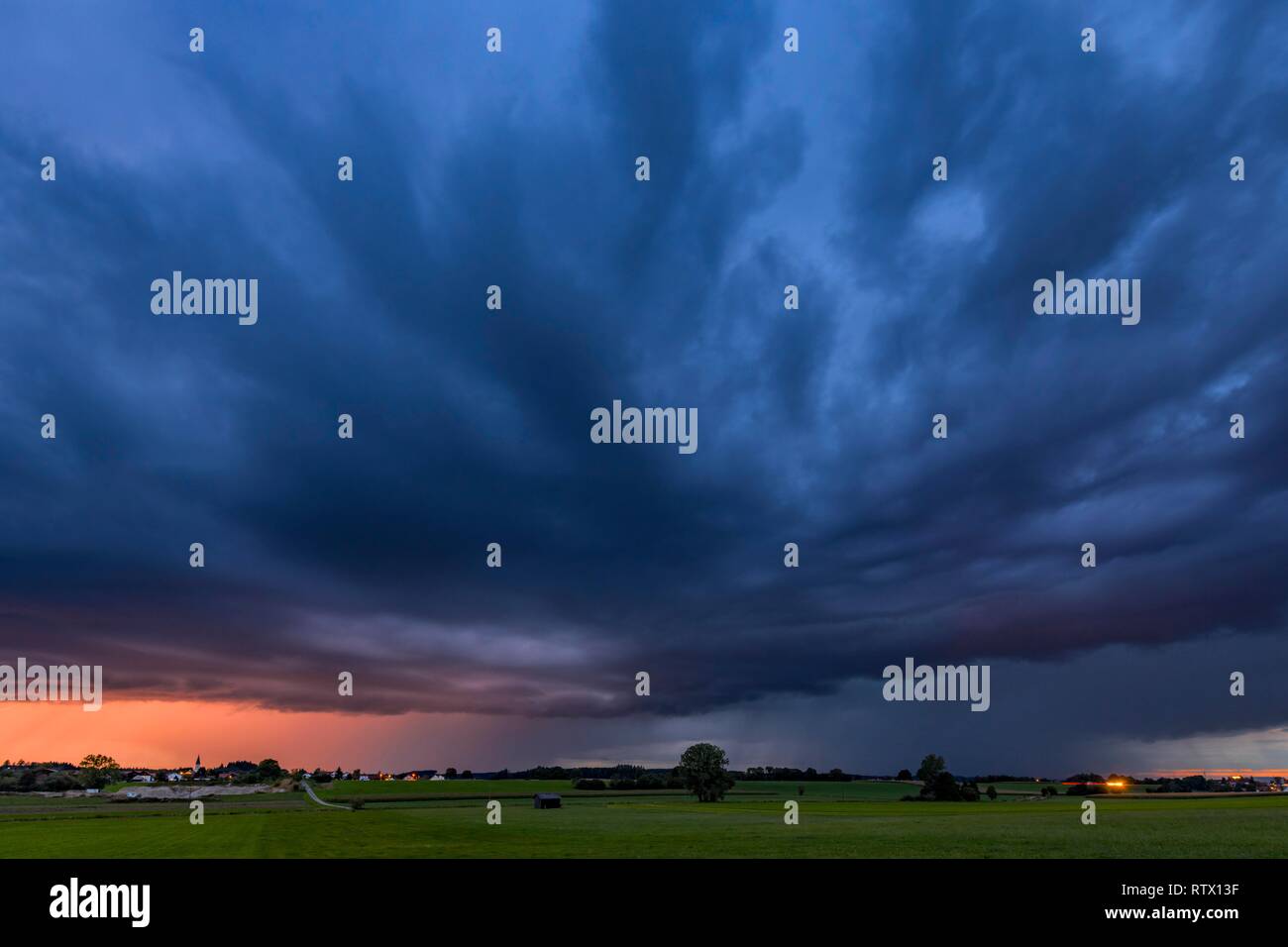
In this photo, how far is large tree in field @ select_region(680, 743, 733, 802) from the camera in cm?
18688

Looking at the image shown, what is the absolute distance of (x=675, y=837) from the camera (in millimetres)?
71938

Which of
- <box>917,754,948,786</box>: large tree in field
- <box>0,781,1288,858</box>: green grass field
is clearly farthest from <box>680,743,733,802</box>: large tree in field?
<box>0,781,1288,858</box>: green grass field

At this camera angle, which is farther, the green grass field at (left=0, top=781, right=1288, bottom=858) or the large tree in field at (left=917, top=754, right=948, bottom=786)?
the large tree in field at (left=917, top=754, right=948, bottom=786)

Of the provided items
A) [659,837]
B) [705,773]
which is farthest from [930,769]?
[659,837]

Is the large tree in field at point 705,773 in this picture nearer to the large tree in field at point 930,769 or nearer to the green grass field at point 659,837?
the large tree in field at point 930,769

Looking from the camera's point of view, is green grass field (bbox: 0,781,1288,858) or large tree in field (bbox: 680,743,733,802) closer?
green grass field (bbox: 0,781,1288,858)

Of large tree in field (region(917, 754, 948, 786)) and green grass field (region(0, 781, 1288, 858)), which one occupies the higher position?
green grass field (region(0, 781, 1288, 858))

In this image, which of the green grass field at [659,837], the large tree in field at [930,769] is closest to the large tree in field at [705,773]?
the large tree in field at [930,769]

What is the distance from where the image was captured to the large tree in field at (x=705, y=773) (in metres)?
187

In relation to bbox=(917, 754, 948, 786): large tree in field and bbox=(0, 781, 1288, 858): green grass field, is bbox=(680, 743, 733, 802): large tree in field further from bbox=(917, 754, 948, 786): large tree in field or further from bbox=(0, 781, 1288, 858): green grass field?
bbox=(0, 781, 1288, 858): green grass field

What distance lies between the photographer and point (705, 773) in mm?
188250

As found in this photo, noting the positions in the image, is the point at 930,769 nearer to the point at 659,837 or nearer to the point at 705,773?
the point at 705,773
